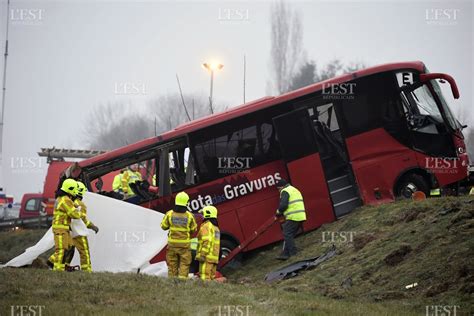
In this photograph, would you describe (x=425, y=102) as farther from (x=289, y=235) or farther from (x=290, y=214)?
(x=289, y=235)

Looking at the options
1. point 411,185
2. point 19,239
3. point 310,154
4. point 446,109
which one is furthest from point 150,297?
point 19,239

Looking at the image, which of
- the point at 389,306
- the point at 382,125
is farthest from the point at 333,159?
the point at 389,306

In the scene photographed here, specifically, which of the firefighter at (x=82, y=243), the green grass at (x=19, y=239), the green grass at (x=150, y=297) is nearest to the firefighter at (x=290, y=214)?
the green grass at (x=150, y=297)

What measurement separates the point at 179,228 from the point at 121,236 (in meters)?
2.08

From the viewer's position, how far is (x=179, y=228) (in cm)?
1346

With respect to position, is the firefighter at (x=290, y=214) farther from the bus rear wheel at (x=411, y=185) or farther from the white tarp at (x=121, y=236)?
the bus rear wheel at (x=411, y=185)

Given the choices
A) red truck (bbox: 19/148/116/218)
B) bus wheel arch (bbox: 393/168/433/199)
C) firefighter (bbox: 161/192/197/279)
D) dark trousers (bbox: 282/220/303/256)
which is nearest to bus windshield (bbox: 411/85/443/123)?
bus wheel arch (bbox: 393/168/433/199)

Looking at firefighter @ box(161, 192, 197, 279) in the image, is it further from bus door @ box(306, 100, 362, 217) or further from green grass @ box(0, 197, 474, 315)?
bus door @ box(306, 100, 362, 217)

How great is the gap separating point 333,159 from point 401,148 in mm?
1515

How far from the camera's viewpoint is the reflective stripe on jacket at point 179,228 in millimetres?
13453

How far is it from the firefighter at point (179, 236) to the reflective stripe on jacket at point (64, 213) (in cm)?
159

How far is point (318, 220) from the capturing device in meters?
16.6

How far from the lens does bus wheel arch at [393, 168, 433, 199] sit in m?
16.9

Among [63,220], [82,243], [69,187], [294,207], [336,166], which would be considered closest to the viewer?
[63,220]
